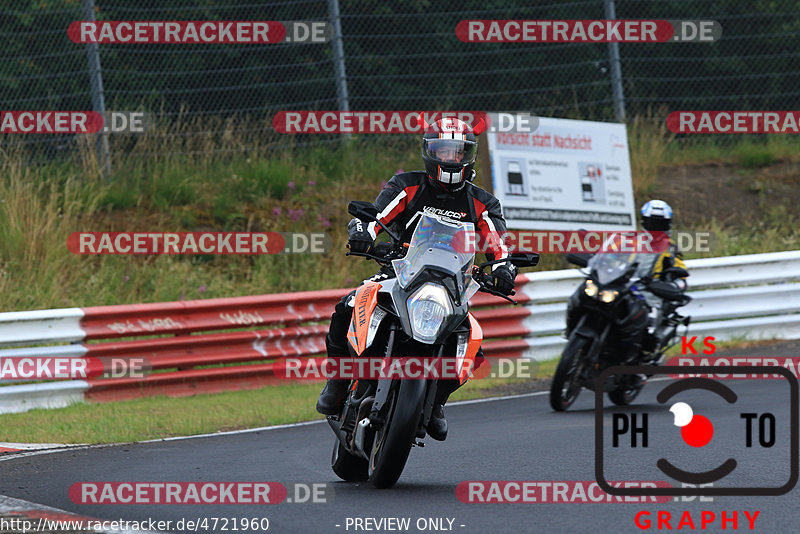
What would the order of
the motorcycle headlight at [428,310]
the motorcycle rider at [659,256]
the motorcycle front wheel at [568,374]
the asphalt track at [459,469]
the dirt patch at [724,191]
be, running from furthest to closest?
1. the dirt patch at [724,191]
2. the motorcycle rider at [659,256]
3. the motorcycle front wheel at [568,374]
4. the motorcycle headlight at [428,310]
5. the asphalt track at [459,469]

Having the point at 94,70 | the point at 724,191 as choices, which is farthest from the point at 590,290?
the point at 724,191

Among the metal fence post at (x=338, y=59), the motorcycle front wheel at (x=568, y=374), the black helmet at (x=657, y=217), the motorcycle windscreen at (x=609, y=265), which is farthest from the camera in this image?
the metal fence post at (x=338, y=59)

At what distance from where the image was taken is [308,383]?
12.9 meters

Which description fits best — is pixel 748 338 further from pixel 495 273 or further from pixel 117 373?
pixel 495 273

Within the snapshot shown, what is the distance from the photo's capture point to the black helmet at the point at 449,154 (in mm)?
6871

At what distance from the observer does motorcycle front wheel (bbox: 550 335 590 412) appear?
10.2m

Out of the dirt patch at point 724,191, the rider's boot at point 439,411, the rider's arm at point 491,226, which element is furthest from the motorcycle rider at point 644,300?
the dirt patch at point 724,191

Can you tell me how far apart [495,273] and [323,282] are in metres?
9.15

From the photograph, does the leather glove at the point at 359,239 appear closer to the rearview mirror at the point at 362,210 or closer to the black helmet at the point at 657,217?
the rearview mirror at the point at 362,210

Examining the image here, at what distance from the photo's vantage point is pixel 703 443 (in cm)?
817

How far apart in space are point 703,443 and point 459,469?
5.92ft

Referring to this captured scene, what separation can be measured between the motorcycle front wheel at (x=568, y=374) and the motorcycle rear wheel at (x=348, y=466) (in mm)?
3592

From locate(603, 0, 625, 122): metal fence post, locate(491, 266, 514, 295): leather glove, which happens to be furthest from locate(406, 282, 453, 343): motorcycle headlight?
locate(603, 0, 625, 122): metal fence post

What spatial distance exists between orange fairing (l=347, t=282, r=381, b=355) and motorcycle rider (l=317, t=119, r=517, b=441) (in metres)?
0.13
